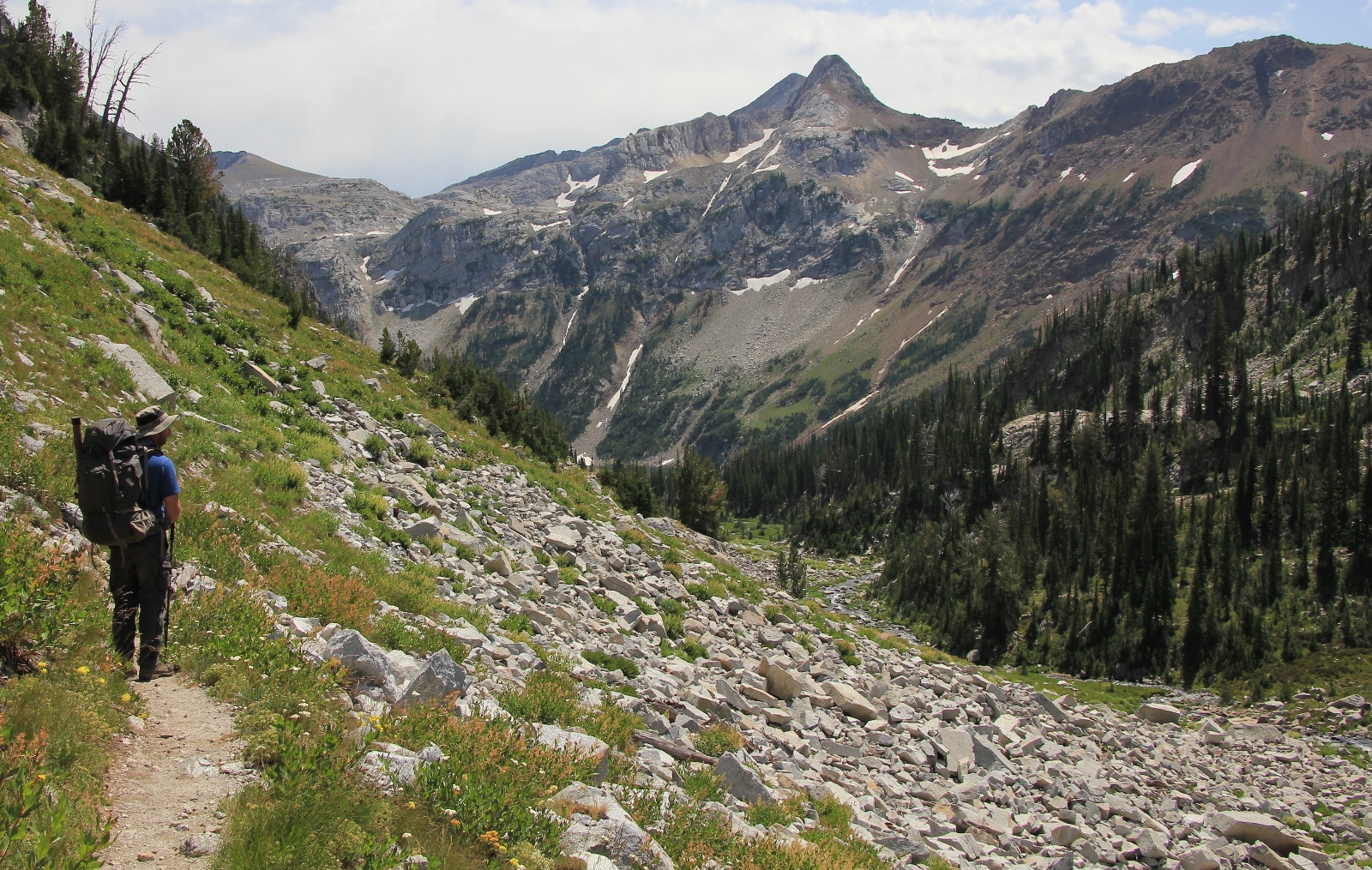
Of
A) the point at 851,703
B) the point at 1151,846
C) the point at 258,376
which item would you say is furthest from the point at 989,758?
the point at 258,376

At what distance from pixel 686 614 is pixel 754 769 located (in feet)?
27.5

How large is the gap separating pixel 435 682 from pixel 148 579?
3.24 metres

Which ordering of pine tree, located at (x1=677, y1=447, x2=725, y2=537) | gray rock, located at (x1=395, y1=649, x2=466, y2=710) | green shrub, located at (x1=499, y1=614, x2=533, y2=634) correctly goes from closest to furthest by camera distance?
1. gray rock, located at (x1=395, y1=649, x2=466, y2=710)
2. green shrub, located at (x1=499, y1=614, x2=533, y2=634)
3. pine tree, located at (x1=677, y1=447, x2=725, y2=537)

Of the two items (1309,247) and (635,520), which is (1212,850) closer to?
(635,520)

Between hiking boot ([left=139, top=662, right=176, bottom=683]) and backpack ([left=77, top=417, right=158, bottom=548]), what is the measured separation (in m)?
1.34

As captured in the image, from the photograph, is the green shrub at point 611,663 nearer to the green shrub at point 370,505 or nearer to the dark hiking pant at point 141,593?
the green shrub at point 370,505

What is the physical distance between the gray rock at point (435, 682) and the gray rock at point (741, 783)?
151 inches

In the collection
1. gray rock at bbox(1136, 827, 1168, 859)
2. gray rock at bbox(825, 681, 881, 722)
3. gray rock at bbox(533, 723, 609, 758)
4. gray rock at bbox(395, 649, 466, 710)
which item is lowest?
gray rock at bbox(1136, 827, 1168, 859)

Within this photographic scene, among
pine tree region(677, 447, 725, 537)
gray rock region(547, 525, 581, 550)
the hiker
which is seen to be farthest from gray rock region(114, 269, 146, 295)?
pine tree region(677, 447, 725, 537)

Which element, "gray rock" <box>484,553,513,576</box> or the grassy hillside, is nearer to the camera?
the grassy hillside

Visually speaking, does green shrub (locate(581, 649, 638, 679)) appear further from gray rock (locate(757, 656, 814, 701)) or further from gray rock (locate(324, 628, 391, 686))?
gray rock (locate(324, 628, 391, 686))

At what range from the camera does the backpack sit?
7.46m

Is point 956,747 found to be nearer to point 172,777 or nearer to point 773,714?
point 773,714

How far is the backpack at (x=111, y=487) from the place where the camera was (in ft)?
24.5
